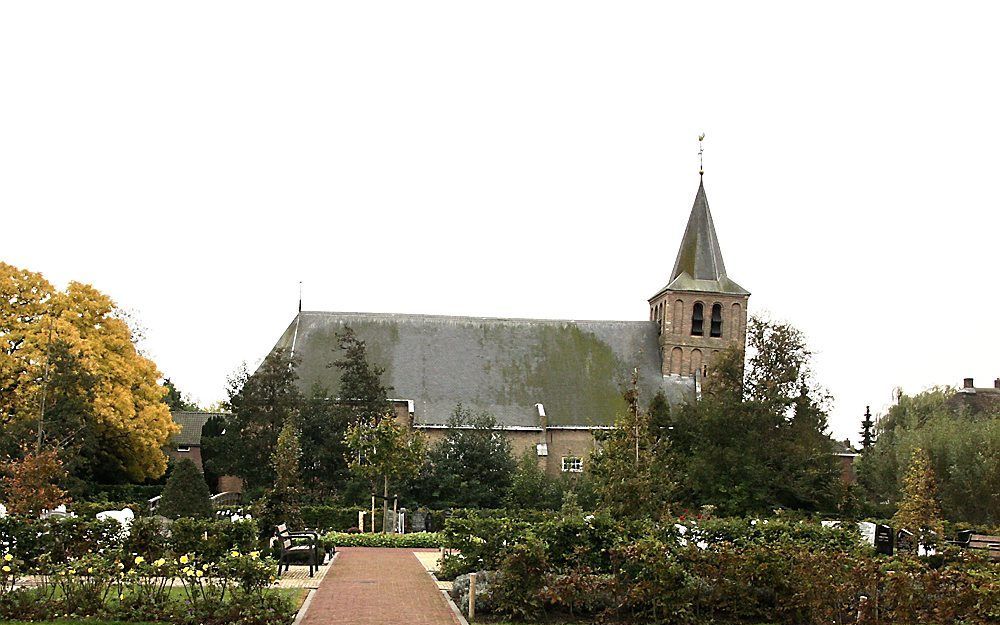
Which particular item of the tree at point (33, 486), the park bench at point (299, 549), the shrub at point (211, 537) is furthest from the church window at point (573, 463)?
the shrub at point (211, 537)

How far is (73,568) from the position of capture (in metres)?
13.8

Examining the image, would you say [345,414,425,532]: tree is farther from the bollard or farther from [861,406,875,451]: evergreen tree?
[861,406,875,451]: evergreen tree

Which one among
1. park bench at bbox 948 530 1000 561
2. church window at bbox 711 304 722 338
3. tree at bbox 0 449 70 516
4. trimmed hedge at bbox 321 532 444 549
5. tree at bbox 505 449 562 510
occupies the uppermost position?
church window at bbox 711 304 722 338

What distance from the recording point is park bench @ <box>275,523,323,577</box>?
19.9 metres

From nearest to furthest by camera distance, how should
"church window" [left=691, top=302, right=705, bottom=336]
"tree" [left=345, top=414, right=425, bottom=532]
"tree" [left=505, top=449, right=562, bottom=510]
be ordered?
"tree" [left=345, top=414, right=425, bottom=532] → "tree" [left=505, top=449, right=562, bottom=510] → "church window" [left=691, top=302, right=705, bottom=336]

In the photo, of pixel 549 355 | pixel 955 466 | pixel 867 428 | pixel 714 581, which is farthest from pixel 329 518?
pixel 867 428

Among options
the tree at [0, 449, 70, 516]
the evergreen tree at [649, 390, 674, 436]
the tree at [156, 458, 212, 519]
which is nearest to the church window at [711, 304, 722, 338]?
the evergreen tree at [649, 390, 674, 436]

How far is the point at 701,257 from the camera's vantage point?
176 feet

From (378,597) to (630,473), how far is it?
6.87 meters

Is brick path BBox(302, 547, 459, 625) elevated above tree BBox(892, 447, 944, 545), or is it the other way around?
tree BBox(892, 447, 944, 545)

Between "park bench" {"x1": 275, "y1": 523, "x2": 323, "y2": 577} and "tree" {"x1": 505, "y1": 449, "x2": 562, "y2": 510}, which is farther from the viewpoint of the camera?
"tree" {"x1": 505, "y1": 449, "x2": 562, "y2": 510}

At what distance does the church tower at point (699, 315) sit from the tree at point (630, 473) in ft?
91.3

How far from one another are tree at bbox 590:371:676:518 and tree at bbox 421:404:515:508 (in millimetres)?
16675

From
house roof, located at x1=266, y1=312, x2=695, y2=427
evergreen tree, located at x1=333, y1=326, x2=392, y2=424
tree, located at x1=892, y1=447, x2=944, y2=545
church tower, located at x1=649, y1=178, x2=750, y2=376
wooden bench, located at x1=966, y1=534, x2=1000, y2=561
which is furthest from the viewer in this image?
church tower, located at x1=649, y1=178, x2=750, y2=376
